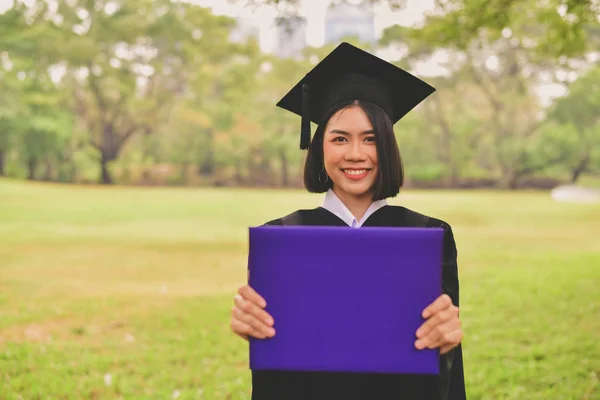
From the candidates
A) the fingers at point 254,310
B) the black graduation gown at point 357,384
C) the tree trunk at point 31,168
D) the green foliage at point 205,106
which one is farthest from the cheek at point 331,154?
the tree trunk at point 31,168

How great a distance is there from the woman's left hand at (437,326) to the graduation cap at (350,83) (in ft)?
2.22

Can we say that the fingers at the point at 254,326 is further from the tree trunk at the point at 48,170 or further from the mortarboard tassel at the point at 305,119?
the tree trunk at the point at 48,170

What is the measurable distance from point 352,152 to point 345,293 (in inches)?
18.1

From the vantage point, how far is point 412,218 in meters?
1.76

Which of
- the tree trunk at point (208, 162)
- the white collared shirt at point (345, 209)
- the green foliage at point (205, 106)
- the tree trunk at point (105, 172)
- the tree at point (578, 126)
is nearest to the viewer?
the white collared shirt at point (345, 209)

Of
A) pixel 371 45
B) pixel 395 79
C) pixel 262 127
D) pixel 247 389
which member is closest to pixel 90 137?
pixel 262 127

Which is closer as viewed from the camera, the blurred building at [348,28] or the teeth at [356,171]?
the teeth at [356,171]

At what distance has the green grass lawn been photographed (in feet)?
14.5

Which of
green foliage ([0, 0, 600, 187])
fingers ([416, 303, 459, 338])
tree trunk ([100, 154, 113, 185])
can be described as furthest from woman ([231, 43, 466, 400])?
tree trunk ([100, 154, 113, 185])

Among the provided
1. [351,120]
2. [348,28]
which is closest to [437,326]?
[351,120]

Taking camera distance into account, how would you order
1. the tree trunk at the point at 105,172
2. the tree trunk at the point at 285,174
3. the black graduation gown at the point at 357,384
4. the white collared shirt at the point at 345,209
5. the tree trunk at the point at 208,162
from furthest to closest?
1. the tree trunk at the point at 285,174
2. the tree trunk at the point at 208,162
3. the tree trunk at the point at 105,172
4. the white collared shirt at the point at 345,209
5. the black graduation gown at the point at 357,384

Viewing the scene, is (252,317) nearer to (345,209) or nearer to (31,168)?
(345,209)

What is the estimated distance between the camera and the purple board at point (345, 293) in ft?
4.37

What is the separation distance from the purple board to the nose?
38cm
